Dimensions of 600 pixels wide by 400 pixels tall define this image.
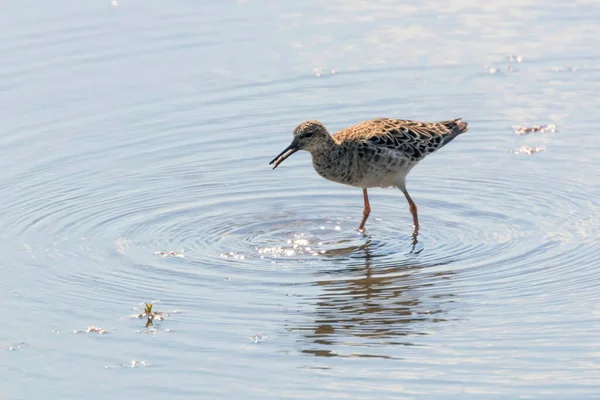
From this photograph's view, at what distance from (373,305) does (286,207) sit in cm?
307

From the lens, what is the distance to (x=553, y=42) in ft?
57.8

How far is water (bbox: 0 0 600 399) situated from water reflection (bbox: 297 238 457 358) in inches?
1.1

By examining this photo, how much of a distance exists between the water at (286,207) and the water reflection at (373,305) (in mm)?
29

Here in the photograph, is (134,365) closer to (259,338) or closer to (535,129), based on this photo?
(259,338)

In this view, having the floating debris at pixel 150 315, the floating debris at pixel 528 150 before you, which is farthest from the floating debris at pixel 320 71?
the floating debris at pixel 150 315

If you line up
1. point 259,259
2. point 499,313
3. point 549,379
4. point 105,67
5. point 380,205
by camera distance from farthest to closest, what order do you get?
point 105,67 → point 380,205 → point 259,259 → point 499,313 → point 549,379

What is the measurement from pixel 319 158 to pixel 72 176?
300 cm

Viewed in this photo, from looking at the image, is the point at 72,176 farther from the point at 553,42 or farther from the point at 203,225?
the point at 553,42

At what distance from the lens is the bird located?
41.3 ft

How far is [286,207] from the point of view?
13.3 metres

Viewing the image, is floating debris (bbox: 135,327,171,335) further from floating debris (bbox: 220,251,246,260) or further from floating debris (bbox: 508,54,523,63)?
floating debris (bbox: 508,54,523,63)

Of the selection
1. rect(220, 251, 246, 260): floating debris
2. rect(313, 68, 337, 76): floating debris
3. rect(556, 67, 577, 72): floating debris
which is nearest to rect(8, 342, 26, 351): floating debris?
rect(220, 251, 246, 260): floating debris

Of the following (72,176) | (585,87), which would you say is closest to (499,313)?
(72,176)

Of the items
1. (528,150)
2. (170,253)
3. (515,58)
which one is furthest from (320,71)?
(170,253)
